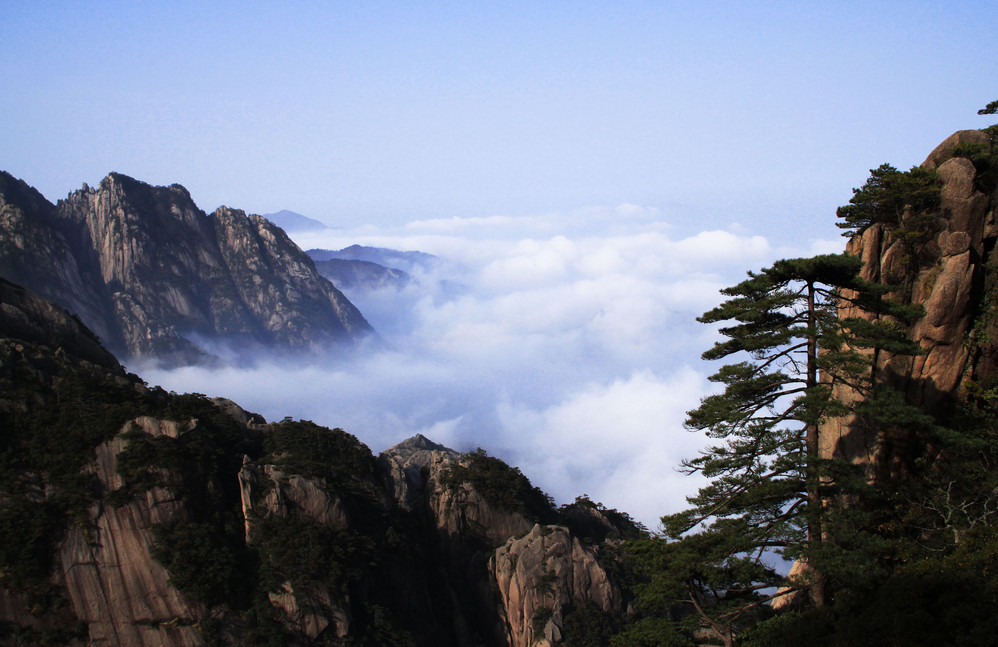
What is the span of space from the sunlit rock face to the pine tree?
198 inches

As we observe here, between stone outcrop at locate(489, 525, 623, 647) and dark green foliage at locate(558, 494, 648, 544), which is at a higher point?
dark green foliage at locate(558, 494, 648, 544)

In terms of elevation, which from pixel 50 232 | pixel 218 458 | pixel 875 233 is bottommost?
pixel 875 233

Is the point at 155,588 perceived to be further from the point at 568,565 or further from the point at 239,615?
the point at 568,565

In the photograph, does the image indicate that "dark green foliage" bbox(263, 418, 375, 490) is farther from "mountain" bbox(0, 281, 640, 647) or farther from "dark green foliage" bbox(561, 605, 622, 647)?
"dark green foliage" bbox(561, 605, 622, 647)

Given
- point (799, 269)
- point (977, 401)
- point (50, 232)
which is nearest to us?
point (799, 269)

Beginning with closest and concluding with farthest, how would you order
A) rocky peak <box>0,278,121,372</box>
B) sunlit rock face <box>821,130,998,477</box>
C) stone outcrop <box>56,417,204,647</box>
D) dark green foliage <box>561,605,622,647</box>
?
sunlit rock face <box>821,130,998,477</box>, stone outcrop <box>56,417,204,647</box>, dark green foliage <box>561,605,622,647</box>, rocky peak <box>0,278,121,372</box>

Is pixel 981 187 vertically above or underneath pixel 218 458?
underneath

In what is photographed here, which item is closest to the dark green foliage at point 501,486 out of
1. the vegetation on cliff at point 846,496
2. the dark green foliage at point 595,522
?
the dark green foliage at point 595,522

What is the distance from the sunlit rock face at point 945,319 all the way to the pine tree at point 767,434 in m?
5.02

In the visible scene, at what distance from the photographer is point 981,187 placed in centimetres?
3212

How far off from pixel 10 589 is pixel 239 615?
50.7 feet

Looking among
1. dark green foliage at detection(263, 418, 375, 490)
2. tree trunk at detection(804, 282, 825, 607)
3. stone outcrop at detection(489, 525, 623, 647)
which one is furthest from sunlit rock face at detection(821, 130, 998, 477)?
dark green foliage at detection(263, 418, 375, 490)

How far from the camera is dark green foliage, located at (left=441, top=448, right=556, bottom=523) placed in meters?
78.2

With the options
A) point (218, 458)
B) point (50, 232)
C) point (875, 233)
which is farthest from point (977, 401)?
point (50, 232)
